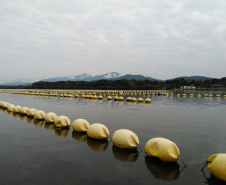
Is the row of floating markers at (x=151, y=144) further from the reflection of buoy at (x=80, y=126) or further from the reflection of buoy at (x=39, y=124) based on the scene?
the reflection of buoy at (x=39, y=124)

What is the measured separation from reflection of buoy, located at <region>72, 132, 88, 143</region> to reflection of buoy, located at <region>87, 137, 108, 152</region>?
0.49 meters

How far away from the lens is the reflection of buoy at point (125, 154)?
38.8ft

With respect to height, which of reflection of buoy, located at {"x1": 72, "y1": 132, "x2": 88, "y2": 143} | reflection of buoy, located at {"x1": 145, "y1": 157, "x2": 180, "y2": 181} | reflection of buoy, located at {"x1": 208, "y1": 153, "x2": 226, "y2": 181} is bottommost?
reflection of buoy, located at {"x1": 145, "y1": 157, "x2": 180, "y2": 181}

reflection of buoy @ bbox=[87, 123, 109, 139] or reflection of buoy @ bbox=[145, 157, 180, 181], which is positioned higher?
reflection of buoy @ bbox=[87, 123, 109, 139]

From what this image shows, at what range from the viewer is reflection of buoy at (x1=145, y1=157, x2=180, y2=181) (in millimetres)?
9785

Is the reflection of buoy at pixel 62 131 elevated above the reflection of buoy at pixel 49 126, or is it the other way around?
the reflection of buoy at pixel 49 126

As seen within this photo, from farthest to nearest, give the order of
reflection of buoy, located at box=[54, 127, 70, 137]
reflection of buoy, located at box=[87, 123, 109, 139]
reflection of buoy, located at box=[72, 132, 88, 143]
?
reflection of buoy, located at box=[54, 127, 70, 137] → reflection of buoy, located at box=[72, 132, 88, 143] → reflection of buoy, located at box=[87, 123, 109, 139]

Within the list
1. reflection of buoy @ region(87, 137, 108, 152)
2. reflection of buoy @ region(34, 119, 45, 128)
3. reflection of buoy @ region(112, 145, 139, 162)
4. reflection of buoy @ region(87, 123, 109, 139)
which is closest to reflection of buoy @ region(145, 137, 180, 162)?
reflection of buoy @ region(112, 145, 139, 162)

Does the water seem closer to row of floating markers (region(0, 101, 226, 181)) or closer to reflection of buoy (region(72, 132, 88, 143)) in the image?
reflection of buoy (region(72, 132, 88, 143))

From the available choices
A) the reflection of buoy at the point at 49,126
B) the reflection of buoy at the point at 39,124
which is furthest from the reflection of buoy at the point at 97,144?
the reflection of buoy at the point at 39,124

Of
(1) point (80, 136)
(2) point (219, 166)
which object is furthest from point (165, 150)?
(1) point (80, 136)

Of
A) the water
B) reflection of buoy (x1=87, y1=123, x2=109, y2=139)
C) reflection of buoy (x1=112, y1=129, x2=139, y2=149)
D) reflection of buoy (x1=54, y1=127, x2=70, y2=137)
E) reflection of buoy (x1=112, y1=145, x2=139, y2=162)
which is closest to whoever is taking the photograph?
the water

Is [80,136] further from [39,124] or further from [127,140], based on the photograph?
[39,124]

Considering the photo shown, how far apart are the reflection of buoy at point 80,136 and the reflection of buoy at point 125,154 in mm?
3148
